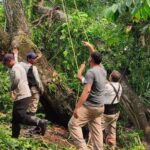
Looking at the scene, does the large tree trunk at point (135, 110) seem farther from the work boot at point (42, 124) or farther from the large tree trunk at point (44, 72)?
the work boot at point (42, 124)

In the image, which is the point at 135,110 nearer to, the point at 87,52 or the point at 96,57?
the point at 87,52

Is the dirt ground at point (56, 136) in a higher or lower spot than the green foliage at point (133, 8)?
lower

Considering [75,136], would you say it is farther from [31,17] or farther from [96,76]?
[31,17]

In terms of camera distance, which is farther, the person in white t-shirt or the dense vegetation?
Answer: the dense vegetation

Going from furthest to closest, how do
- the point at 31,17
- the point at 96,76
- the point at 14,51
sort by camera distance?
the point at 31,17 < the point at 14,51 < the point at 96,76

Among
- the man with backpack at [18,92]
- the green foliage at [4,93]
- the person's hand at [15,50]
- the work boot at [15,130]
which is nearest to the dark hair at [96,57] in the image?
the man with backpack at [18,92]

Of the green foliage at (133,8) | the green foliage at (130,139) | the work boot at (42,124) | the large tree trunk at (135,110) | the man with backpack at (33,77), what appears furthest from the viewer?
the large tree trunk at (135,110)

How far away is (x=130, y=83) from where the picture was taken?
1155 cm

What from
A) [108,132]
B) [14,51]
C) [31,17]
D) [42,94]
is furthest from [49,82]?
[31,17]

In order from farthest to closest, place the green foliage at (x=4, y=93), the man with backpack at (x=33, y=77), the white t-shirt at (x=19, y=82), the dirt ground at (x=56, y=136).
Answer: the green foliage at (x=4, y=93)
the dirt ground at (x=56, y=136)
the man with backpack at (x=33, y=77)
the white t-shirt at (x=19, y=82)

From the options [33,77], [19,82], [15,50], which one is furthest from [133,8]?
[15,50]

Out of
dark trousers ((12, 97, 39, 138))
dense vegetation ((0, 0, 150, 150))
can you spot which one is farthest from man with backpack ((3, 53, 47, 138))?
dense vegetation ((0, 0, 150, 150))

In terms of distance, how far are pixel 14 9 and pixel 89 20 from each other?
263 cm

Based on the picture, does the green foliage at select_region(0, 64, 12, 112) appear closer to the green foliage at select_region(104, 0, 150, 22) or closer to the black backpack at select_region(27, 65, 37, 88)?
the black backpack at select_region(27, 65, 37, 88)
